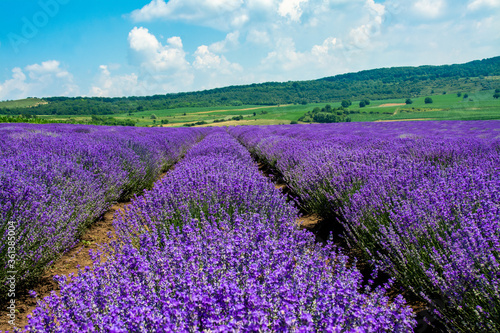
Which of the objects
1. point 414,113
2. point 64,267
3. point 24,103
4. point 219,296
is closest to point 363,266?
point 219,296

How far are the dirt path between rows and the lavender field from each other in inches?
5.3

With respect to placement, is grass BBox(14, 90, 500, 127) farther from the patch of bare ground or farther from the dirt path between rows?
the dirt path between rows

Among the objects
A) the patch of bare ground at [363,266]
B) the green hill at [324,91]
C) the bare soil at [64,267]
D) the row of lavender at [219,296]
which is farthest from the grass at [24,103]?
the row of lavender at [219,296]

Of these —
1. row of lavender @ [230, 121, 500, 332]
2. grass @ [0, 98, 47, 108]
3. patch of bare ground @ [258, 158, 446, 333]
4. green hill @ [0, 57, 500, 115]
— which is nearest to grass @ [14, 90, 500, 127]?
grass @ [0, 98, 47, 108]

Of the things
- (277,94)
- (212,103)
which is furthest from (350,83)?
(212,103)

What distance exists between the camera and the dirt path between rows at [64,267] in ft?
7.54

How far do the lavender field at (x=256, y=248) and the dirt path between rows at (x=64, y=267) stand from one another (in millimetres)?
136

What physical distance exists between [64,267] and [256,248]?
2.35 meters

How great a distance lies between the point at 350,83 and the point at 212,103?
38.1 m

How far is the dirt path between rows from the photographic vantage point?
230cm

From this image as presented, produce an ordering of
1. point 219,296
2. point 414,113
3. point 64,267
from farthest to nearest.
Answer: point 414,113 < point 64,267 < point 219,296

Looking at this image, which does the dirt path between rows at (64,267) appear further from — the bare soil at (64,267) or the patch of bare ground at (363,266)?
the patch of bare ground at (363,266)

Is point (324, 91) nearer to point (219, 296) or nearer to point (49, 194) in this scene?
point (49, 194)

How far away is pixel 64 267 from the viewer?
3078mm
